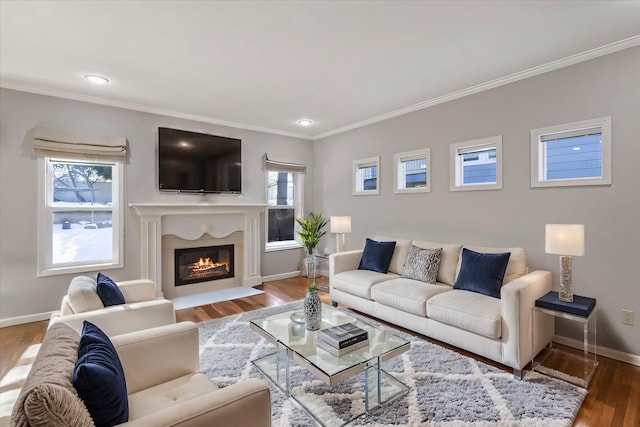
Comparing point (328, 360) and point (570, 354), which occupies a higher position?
point (328, 360)

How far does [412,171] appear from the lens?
4570mm

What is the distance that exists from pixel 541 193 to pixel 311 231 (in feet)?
11.3

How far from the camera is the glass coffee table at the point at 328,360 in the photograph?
1983 mm

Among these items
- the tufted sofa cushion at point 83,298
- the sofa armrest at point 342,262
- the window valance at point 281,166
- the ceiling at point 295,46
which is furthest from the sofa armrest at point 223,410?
the window valance at point 281,166

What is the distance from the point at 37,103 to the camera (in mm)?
3672

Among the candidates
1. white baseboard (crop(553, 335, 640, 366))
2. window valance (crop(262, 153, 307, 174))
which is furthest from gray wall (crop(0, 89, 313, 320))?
white baseboard (crop(553, 335, 640, 366))

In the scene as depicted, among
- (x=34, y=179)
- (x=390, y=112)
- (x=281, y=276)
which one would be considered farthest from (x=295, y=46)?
(x=281, y=276)

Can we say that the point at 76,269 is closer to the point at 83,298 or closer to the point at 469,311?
the point at 83,298

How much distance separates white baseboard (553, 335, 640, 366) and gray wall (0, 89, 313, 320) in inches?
191

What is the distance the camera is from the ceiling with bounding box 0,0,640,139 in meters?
2.26

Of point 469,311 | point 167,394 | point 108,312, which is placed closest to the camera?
point 167,394

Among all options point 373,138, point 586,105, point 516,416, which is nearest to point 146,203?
point 373,138

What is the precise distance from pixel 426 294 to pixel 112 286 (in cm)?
282

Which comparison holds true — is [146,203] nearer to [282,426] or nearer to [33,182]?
[33,182]
